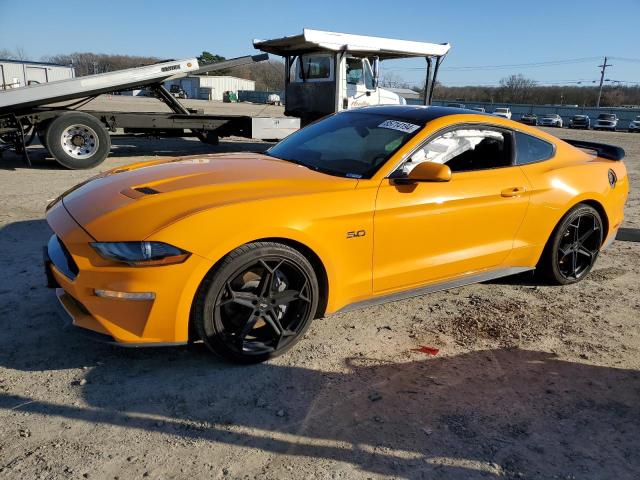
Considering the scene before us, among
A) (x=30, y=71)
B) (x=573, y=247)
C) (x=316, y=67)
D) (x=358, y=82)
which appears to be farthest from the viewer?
(x=30, y=71)

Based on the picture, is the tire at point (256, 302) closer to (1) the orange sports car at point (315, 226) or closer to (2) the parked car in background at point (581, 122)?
(1) the orange sports car at point (315, 226)

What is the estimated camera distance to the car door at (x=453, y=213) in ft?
10.8

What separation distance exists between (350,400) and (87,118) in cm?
879

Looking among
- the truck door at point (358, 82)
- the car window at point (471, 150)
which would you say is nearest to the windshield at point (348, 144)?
the car window at point (471, 150)

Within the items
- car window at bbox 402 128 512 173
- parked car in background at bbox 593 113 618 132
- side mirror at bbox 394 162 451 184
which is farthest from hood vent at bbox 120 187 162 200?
parked car in background at bbox 593 113 618 132

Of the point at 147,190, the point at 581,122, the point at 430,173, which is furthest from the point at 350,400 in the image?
the point at 581,122

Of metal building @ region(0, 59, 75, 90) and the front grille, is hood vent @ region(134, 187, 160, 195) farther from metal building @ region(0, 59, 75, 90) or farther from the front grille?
metal building @ region(0, 59, 75, 90)

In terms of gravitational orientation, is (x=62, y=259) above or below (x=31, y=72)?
below

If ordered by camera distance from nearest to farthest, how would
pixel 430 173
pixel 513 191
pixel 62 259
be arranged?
1. pixel 62 259
2. pixel 430 173
3. pixel 513 191

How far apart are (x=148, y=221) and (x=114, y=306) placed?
47cm

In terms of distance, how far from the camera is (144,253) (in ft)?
8.50

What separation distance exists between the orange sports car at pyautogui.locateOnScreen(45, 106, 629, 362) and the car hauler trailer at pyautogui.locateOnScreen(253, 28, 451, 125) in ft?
22.5

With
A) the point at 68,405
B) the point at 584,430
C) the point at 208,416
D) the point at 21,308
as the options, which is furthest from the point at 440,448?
the point at 21,308

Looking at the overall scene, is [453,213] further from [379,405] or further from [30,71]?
[30,71]
